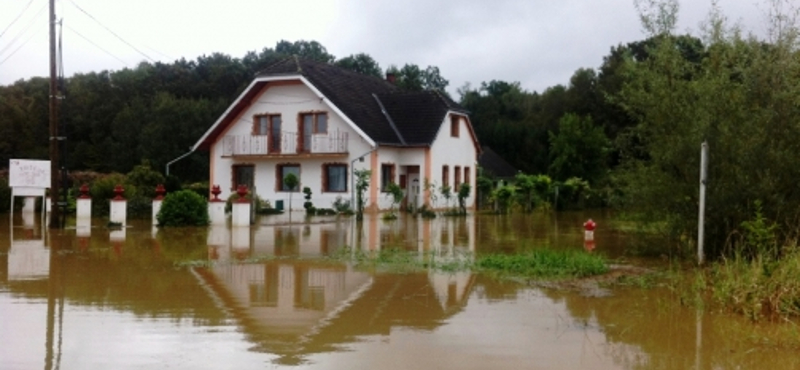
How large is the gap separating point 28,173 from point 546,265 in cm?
2052

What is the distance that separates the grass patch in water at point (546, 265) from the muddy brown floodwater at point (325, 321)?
2.87 ft

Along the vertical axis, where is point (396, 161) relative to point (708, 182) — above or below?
above

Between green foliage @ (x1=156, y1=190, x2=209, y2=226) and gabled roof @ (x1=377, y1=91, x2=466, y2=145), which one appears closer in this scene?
green foliage @ (x1=156, y1=190, x2=209, y2=226)

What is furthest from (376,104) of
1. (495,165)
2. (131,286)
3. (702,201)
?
(131,286)

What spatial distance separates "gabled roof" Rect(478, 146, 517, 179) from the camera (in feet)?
184

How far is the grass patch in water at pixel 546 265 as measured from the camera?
12977 mm

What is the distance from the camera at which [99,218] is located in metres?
29.4

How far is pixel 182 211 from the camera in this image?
2422 cm

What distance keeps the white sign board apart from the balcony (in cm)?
1186

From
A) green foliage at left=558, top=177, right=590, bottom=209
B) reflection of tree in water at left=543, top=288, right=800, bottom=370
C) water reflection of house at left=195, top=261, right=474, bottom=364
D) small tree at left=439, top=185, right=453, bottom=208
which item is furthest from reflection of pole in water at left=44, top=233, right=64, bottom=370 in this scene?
green foliage at left=558, top=177, right=590, bottom=209

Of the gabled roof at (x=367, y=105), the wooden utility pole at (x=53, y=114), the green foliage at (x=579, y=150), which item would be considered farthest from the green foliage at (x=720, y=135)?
the green foliage at (x=579, y=150)

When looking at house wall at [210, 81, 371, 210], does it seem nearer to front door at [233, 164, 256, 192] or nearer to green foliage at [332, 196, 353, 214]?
front door at [233, 164, 256, 192]

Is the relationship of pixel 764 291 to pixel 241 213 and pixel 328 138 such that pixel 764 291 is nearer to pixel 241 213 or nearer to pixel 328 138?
pixel 241 213

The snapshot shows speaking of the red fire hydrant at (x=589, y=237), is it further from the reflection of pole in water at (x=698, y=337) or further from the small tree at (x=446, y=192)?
the small tree at (x=446, y=192)
